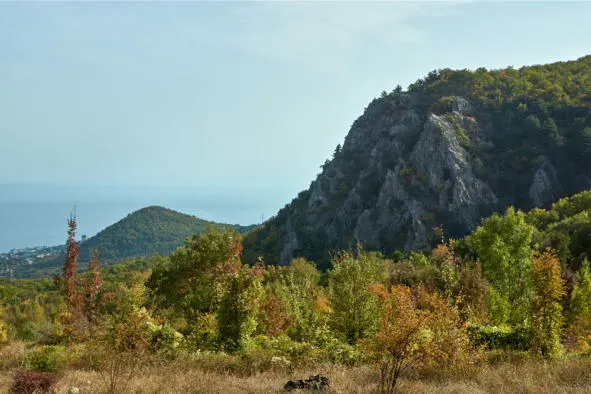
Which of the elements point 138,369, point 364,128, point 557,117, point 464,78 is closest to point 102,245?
point 364,128

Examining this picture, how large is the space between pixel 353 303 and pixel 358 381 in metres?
3.97

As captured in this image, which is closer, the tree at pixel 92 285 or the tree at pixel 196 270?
the tree at pixel 92 285

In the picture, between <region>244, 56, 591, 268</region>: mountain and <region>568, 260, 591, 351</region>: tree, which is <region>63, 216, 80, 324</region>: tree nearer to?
<region>568, 260, 591, 351</region>: tree

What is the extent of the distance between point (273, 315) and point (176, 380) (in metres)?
8.73

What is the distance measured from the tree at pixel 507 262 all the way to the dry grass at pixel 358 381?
661 cm

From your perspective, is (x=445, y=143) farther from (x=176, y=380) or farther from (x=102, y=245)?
(x=102, y=245)

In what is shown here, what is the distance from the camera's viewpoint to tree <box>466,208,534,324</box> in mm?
17703

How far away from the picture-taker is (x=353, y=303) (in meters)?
14.2

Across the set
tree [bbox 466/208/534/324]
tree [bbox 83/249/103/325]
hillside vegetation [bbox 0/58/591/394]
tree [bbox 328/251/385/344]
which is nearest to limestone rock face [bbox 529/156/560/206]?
hillside vegetation [bbox 0/58/591/394]

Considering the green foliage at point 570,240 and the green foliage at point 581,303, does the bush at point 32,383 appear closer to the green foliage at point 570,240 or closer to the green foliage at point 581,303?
the green foliage at point 581,303

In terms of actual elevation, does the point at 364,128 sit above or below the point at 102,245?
above

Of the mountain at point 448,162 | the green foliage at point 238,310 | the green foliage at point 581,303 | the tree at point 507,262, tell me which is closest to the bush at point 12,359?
the green foliage at point 238,310

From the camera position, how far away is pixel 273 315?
1908 cm

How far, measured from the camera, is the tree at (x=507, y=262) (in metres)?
17.7
